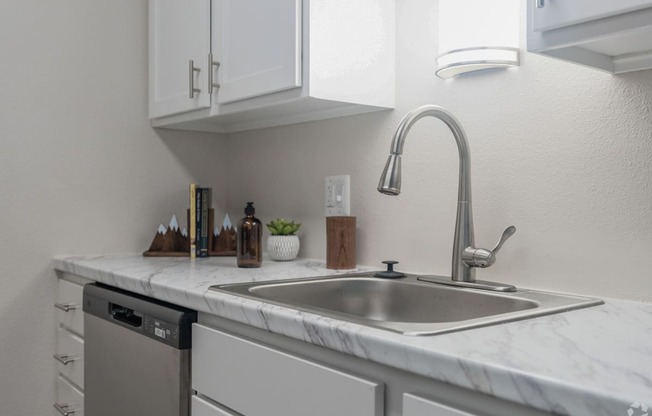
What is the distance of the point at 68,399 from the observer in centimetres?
203

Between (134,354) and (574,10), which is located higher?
(574,10)

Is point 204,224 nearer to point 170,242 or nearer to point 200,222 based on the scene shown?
point 200,222

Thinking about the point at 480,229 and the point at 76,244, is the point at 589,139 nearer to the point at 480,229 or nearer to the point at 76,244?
the point at 480,229

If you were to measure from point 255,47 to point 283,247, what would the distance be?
63 centimetres

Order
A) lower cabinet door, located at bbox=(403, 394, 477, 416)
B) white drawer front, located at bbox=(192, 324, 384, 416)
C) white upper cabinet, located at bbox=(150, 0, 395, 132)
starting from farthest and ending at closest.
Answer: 1. white upper cabinet, located at bbox=(150, 0, 395, 132)
2. white drawer front, located at bbox=(192, 324, 384, 416)
3. lower cabinet door, located at bbox=(403, 394, 477, 416)

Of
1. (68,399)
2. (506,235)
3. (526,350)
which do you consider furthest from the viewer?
(68,399)

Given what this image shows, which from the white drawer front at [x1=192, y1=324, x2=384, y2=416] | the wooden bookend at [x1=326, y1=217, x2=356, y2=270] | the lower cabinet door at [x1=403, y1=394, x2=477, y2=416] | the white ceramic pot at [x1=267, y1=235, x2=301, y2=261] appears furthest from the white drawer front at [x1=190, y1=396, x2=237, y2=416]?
the white ceramic pot at [x1=267, y1=235, x2=301, y2=261]

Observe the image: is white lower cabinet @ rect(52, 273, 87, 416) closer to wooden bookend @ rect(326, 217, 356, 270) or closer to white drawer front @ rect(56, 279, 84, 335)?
white drawer front @ rect(56, 279, 84, 335)

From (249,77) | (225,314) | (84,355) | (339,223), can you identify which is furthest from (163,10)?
(225,314)

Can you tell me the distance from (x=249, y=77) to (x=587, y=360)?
4.20 feet

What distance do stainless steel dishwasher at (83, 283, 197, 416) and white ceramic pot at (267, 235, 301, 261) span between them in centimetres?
48

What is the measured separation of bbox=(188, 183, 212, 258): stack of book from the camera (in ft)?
7.12

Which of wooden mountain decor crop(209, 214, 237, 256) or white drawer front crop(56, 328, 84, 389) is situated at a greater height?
wooden mountain decor crop(209, 214, 237, 256)

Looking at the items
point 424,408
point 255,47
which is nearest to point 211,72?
point 255,47
